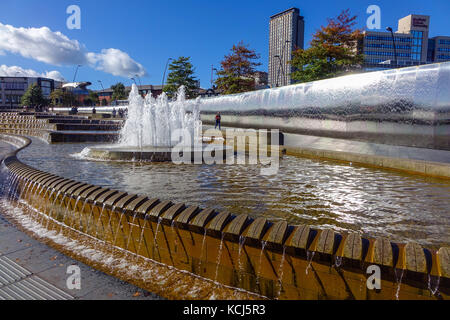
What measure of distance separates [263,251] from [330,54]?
28.7m

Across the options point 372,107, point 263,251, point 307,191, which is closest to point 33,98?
point 372,107

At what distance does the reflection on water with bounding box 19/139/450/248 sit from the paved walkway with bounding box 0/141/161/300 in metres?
1.88

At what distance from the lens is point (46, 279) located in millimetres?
2951

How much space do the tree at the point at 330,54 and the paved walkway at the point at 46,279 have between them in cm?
2786

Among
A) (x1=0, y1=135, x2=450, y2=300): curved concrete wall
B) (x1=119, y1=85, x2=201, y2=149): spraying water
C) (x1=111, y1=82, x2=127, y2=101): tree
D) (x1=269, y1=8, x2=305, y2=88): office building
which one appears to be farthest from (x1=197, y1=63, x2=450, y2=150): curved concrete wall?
(x1=269, y1=8, x2=305, y2=88): office building

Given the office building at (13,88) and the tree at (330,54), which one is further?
the office building at (13,88)

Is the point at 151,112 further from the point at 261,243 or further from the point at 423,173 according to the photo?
the point at 261,243

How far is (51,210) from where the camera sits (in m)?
4.98

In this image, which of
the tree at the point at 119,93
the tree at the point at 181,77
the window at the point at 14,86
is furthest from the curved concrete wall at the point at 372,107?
the window at the point at 14,86

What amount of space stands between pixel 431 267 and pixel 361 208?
2.49 metres

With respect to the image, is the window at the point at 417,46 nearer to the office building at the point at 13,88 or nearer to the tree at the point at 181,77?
the tree at the point at 181,77

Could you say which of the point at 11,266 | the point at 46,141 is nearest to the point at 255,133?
the point at 46,141

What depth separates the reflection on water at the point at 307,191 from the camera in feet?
12.9

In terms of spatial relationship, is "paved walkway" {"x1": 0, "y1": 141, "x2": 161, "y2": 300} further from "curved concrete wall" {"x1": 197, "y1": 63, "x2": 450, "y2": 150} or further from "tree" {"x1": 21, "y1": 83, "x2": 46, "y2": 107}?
"tree" {"x1": 21, "y1": 83, "x2": 46, "y2": 107}
